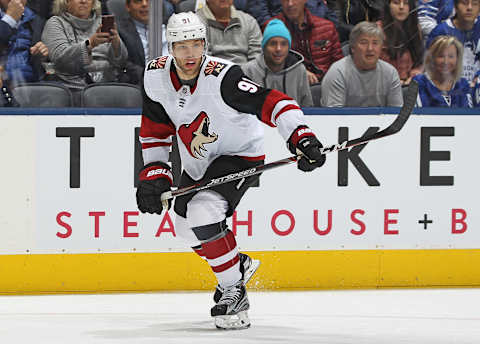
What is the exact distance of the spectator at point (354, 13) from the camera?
4.34 m

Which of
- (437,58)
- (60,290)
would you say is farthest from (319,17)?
(60,290)

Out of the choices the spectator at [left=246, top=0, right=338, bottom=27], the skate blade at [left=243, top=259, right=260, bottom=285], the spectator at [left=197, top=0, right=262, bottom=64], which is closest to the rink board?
the spectator at [left=197, top=0, right=262, bottom=64]

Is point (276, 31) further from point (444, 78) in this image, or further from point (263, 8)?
point (444, 78)

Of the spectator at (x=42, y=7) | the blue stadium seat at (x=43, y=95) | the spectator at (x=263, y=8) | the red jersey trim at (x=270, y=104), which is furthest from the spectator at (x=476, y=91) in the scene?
the spectator at (x=42, y=7)

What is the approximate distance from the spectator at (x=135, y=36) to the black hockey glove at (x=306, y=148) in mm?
1312

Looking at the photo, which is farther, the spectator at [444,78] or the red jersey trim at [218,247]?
the spectator at [444,78]

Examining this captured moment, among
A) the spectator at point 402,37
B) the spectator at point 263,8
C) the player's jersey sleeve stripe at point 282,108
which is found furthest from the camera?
the spectator at point 402,37

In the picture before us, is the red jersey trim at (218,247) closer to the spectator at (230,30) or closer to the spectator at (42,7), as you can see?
the spectator at (230,30)

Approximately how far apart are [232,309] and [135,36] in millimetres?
1478

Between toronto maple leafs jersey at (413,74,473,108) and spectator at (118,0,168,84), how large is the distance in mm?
1250

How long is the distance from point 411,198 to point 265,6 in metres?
1.10

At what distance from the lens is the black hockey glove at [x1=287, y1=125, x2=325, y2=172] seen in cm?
299

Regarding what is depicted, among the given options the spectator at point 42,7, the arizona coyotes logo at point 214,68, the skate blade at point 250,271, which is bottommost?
the skate blade at point 250,271

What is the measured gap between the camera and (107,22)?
165 inches
